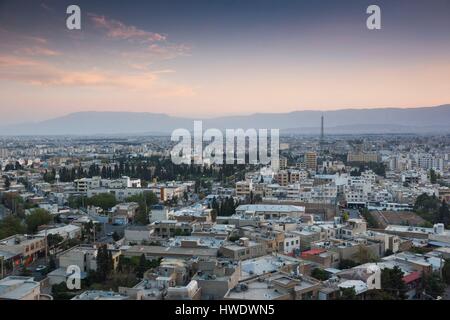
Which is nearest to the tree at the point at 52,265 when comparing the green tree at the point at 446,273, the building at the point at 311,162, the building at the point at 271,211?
the building at the point at 271,211

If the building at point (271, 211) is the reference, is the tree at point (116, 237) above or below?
below

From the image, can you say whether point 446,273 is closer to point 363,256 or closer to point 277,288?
point 363,256

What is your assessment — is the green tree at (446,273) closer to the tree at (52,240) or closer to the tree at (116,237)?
the tree at (116,237)

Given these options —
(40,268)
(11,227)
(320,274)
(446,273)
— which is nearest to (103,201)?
(11,227)

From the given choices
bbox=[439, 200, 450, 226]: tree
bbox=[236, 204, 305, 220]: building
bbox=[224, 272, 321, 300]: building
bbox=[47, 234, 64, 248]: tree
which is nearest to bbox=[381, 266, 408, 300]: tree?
bbox=[224, 272, 321, 300]: building

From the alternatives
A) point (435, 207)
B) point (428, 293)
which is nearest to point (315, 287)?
point (428, 293)
